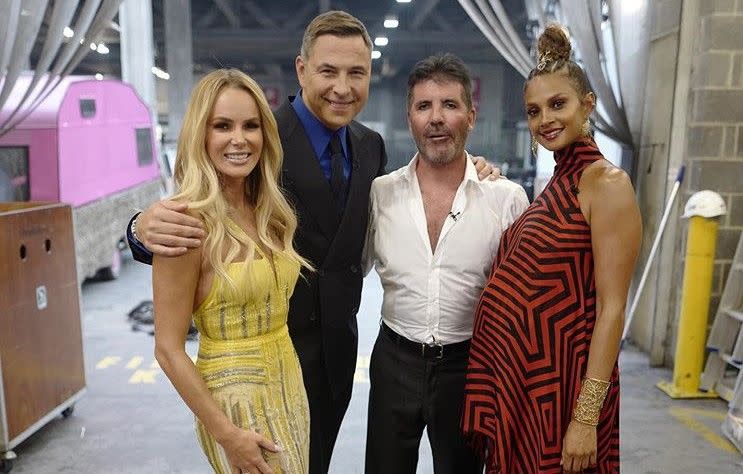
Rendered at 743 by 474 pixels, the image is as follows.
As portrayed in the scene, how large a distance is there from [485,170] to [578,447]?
87 centimetres

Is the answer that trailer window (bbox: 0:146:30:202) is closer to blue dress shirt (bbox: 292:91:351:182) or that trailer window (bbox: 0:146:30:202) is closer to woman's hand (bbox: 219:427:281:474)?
blue dress shirt (bbox: 292:91:351:182)

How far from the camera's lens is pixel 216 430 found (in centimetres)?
125

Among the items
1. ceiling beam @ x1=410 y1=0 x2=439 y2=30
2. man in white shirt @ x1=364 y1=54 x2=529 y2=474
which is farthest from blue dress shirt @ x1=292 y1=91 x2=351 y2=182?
ceiling beam @ x1=410 y1=0 x2=439 y2=30

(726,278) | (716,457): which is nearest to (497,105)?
(726,278)

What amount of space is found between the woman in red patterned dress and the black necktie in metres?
0.54

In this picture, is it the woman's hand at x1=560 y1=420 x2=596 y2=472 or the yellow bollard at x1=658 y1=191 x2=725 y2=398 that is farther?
the yellow bollard at x1=658 y1=191 x2=725 y2=398

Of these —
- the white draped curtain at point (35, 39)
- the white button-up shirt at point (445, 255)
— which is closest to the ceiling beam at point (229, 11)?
the white draped curtain at point (35, 39)

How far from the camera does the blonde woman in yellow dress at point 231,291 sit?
4.04 ft

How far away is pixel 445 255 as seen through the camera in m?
1.71

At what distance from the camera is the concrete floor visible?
8.80 ft

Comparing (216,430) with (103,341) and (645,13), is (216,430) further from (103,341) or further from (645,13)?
(645,13)

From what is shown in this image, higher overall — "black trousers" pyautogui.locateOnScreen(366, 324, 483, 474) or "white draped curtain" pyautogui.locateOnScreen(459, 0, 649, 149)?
"white draped curtain" pyautogui.locateOnScreen(459, 0, 649, 149)

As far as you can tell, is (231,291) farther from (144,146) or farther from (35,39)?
(144,146)

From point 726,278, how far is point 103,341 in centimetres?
446
